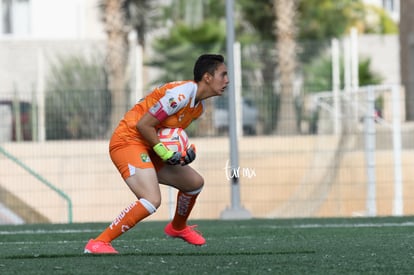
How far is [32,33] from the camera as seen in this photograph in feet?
133

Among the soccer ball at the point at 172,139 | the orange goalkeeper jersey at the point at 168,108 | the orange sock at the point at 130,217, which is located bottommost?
the orange sock at the point at 130,217

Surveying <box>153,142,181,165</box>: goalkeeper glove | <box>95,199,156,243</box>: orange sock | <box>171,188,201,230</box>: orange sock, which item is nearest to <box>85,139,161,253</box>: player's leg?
<box>95,199,156,243</box>: orange sock

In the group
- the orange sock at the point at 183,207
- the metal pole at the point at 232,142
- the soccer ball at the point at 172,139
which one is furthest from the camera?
the metal pole at the point at 232,142

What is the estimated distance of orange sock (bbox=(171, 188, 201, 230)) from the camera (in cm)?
1012

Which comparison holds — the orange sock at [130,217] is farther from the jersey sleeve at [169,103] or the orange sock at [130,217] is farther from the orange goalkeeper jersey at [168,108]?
the jersey sleeve at [169,103]

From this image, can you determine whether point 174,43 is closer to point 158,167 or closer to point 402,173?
point 402,173

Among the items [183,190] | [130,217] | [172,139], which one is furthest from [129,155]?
[183,190]

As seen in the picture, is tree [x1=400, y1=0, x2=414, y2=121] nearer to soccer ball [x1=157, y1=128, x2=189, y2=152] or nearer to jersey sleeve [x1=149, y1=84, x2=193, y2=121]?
soccer ball [x1=157, y1=128, x2=189, y2=152]

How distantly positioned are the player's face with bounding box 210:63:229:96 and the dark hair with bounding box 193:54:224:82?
1.4 inches

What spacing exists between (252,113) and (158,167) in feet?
43.8

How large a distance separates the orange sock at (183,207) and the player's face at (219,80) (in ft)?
2.91

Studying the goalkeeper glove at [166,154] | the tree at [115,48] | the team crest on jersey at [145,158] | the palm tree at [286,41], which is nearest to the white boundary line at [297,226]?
the team crest on jersey at [145,158]

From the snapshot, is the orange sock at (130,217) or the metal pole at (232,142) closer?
the orange sock at (130,217)

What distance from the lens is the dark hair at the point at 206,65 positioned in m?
9.73
